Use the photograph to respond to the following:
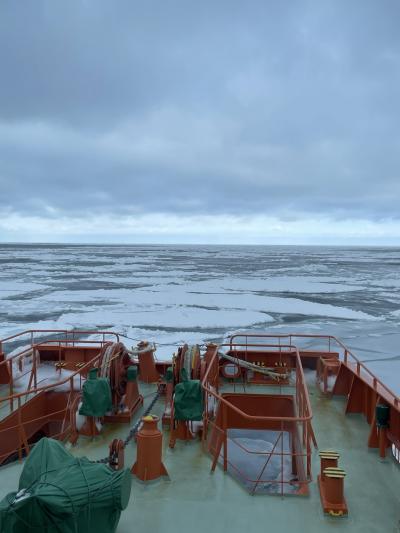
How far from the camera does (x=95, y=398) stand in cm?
654

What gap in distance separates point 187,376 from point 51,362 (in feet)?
18.5

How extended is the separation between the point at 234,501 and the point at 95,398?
8.41 ft

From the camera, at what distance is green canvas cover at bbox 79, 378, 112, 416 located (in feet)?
21.4

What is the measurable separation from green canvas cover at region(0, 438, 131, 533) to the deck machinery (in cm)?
128

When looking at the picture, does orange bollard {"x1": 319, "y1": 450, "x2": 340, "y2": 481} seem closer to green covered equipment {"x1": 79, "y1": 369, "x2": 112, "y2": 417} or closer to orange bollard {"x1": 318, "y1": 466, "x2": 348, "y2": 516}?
orange bollard {"x1": 318, "y1": 466, "x2": 348, "y2": 516}

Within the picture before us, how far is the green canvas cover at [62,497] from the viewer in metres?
3.46

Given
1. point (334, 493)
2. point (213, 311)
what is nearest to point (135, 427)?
point (334, 493)

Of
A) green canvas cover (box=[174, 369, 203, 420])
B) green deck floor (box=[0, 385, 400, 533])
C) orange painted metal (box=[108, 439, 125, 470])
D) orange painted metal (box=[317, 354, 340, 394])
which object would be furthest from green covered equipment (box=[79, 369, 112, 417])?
orange painted metal (box=[317, 354, 340, 394])

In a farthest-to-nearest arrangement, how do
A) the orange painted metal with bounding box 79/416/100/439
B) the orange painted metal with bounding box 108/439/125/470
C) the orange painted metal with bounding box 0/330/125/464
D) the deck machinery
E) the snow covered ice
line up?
the snow covered ice < the orange painted metal with bounding box 0/330/125/464 < the orange painted metal with bounding box 79/416/100/439 < the deck machinery < the orange painted metal with bounding box 108/439/125/470

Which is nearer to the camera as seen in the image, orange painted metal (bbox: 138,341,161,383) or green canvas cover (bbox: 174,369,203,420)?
green canvas cover (bbox: 174,369,203,420)

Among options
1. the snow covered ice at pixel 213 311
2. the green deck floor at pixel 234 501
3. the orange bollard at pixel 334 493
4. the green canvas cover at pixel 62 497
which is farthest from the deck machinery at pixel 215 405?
the snow covered ice at pixel 213 311

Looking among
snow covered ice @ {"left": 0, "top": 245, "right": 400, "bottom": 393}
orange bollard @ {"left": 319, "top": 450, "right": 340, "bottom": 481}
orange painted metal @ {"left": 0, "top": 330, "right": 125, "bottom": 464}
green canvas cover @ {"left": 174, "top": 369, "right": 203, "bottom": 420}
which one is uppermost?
green canvas cover @ {"left": 174, "top": 369, "right": 203, "bottom": 420}

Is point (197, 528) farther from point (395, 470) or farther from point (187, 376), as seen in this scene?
point (395, 470)

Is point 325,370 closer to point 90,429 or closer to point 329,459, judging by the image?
point 329,459
